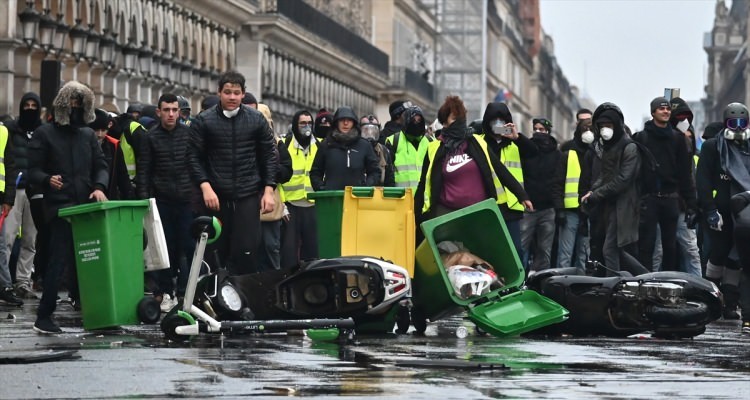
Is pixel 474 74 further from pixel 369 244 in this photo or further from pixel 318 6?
pixel 369 244

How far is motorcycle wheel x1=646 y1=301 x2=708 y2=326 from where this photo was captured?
14336 mm

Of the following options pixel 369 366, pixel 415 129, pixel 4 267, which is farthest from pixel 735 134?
pixel 369 366

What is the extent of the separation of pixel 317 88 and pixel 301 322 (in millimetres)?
56174

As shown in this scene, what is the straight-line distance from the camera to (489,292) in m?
14.2

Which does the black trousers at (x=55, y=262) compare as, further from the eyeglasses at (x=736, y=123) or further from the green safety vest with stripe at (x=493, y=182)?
the eyeglasses at (x=736, y=123)

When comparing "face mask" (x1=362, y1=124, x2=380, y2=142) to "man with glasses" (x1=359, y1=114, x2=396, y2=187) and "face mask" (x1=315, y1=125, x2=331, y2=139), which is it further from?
"face mask" (x1=315, y1=125, x2=331, y2=139)

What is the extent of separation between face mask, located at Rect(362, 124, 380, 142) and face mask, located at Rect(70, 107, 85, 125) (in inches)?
210

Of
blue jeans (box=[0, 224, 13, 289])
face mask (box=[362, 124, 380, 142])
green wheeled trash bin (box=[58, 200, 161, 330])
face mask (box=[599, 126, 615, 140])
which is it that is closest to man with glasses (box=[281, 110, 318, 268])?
face mask (box=[362, 124, 380, 142])

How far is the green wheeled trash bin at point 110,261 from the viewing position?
44.2 ft

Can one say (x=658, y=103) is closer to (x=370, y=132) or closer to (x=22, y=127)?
(x=370, y=132)

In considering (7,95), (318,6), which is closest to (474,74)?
(318,6)

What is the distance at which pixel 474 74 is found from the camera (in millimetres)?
102562

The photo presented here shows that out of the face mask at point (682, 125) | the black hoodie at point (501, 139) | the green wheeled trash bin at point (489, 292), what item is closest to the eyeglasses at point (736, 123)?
the black hoodie at point (501, 139)

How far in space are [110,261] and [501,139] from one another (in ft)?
14.6
